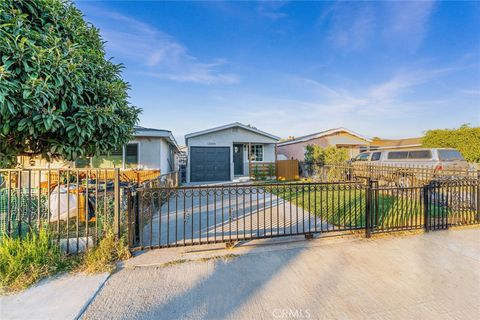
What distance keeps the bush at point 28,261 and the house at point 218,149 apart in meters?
9.83

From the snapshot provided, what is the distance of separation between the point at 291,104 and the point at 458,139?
13378 millimetres

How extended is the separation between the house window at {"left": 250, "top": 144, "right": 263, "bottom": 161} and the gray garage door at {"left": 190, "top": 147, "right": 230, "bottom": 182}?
7.23ft

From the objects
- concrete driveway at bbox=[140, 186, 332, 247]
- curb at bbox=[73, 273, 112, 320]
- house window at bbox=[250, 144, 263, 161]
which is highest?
house window at bbox=[250, 144, 263, 161]

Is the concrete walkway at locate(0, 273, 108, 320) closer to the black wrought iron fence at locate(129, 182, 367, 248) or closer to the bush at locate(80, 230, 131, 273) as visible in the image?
the bush at locate(80, 230, 131, 273)

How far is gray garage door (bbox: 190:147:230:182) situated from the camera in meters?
13.1

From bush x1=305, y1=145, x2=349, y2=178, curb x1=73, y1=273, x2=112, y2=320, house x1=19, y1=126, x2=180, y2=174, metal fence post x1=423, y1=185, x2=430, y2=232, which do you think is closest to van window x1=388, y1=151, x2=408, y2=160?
bush x1=305, y1=145, x2=349, y2=178

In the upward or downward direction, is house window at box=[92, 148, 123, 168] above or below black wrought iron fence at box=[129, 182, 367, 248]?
above

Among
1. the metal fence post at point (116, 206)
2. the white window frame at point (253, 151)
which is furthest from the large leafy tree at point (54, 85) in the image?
the white window frame at point (253, 151)

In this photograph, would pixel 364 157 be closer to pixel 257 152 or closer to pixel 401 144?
pixel 257 152

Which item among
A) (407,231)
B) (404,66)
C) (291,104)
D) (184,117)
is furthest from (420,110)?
(184,117)

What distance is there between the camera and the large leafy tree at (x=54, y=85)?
270 centimetres

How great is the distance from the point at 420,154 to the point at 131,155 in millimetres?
14240

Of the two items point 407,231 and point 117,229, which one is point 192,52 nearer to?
point 117,229

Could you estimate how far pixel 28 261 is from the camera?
2.95 m
